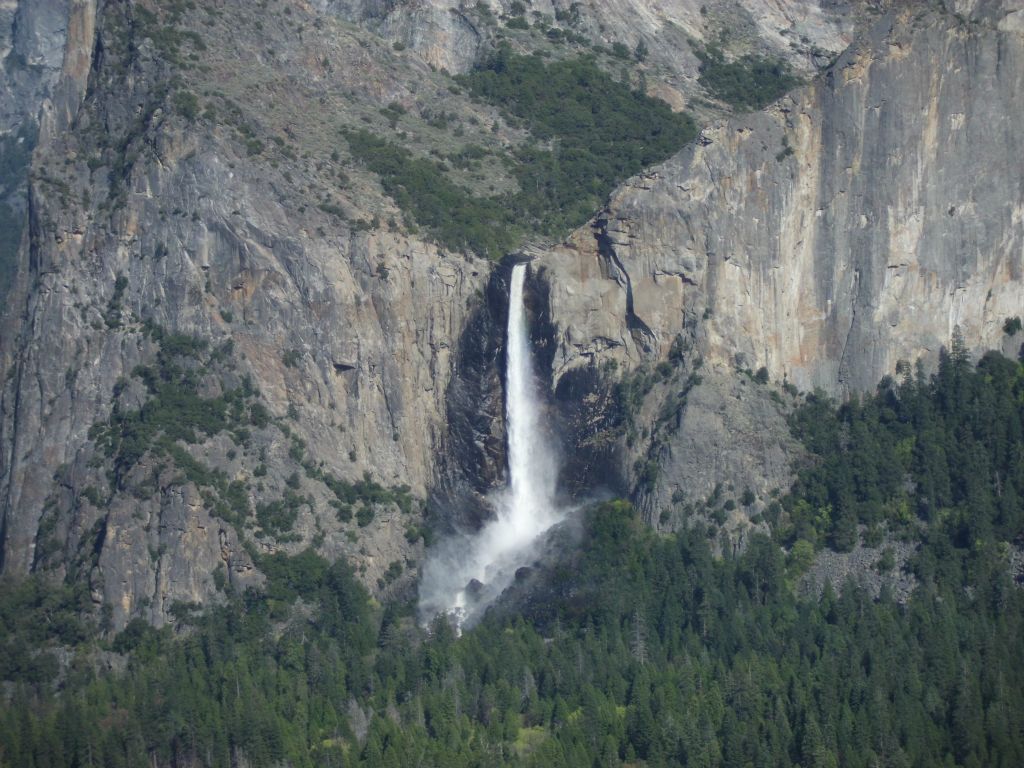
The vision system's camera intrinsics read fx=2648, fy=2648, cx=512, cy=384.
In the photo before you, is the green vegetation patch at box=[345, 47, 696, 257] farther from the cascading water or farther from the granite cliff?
the cascading water

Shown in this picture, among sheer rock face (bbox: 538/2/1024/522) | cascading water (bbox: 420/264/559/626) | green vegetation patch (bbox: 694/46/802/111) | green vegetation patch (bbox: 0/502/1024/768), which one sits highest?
green vegetation patch (bbox: 694/46/802/111)

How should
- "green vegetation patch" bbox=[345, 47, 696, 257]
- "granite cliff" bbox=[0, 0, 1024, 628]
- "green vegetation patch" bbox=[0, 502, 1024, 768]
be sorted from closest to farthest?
"green vegetation patch" bbox=[0, 502, 1024, 768] < "granite cliff" bbox=[0, 0, 1024, 628] < "green vegetation patch" bbox=[345, 47, 696, 257]

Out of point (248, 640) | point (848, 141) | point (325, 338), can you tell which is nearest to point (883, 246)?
point (848, 141)

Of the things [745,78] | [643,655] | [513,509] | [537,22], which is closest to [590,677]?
[643,655]

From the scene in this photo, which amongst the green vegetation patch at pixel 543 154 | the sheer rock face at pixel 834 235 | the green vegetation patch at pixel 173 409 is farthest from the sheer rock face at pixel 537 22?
the green vegetation patch at pixel 173 409

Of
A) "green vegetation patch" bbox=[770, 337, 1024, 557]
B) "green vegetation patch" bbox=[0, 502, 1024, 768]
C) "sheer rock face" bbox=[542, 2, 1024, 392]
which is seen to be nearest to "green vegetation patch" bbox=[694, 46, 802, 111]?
"sheer rock face" bbox=[542, 2, 1024, 392]

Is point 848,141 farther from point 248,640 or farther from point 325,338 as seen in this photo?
point 248,640
